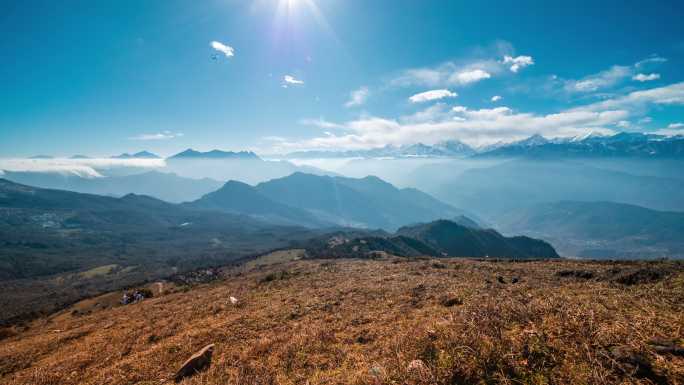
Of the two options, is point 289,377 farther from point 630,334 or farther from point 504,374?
point 630,334

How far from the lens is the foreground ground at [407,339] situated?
5.17 m

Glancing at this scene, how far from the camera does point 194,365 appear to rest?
878 centimetres

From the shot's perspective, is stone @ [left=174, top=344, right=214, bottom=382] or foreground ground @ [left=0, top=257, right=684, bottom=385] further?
stone @ [left=174, top=344, right=214, bottom=382]

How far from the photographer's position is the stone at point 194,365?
8.50 metres

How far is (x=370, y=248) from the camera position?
405 feet

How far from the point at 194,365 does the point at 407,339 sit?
6.56 meters

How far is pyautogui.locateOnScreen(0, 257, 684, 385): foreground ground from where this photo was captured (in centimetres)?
517

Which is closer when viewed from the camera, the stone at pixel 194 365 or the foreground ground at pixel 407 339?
the foreground ground at pixel 407 339

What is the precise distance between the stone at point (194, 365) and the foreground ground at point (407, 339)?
0.31 m

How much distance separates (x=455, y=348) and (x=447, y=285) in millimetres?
10406

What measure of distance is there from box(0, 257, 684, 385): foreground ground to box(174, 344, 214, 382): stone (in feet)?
1.02

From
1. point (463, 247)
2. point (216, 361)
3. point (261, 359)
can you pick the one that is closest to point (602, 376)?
point (261, 359)

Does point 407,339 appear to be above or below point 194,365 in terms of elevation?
above

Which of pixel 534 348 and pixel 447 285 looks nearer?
pixel 534 348
